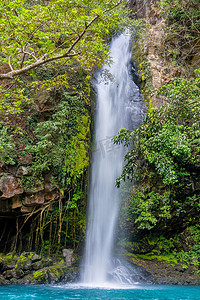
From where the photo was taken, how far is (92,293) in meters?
5.60

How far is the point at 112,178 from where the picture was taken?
30.9 feet

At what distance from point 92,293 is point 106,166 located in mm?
4869

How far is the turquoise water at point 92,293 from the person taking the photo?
5.18m

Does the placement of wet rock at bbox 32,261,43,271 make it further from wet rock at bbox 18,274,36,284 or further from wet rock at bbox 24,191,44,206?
wet rock at bbox 24,191,44,206

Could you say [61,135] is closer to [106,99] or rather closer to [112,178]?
[112,178]

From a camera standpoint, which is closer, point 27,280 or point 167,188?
point 27,280

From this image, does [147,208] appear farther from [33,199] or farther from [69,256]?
[33,199]

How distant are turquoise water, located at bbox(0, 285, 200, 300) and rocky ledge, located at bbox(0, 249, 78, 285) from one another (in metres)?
0.39

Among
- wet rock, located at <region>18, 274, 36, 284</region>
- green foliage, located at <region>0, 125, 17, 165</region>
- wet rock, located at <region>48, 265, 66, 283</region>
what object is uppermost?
green foliage, located at <region>0, 125, 17, 165</region>

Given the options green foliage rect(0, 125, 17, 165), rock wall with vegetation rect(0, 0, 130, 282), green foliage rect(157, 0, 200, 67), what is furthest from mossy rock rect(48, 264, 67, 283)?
green foliage rect(157, 0, 200, 67)

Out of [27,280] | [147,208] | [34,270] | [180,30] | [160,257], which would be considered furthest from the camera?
[180,30]

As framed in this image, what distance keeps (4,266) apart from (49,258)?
1.31 m

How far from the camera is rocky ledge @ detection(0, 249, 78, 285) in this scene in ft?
21.5

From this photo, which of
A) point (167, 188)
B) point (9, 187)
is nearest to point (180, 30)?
point (167, 188)
